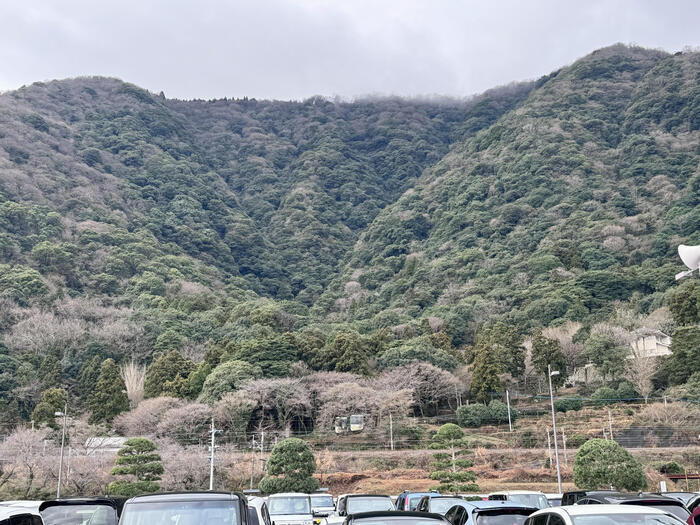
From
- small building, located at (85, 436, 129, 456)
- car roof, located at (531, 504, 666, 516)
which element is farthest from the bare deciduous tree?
car roof, located at (531, 504, 666, 516)

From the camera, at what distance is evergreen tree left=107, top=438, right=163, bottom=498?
119 feet

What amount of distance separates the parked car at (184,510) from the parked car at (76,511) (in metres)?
3.10

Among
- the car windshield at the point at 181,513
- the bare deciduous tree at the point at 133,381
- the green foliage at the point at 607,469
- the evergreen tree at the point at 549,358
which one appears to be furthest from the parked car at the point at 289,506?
the bare deciduous tree at the point at 133,381

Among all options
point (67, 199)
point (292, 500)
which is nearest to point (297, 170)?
point (67, 199)

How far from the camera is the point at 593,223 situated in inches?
3610

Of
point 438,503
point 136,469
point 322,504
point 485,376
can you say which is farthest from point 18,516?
point 485,376

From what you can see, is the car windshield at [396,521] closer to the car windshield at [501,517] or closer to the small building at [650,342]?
the car windshield at [501,517]

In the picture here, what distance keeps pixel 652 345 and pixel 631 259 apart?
24.6 m

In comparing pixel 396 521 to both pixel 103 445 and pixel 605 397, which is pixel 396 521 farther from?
pixel 605 397

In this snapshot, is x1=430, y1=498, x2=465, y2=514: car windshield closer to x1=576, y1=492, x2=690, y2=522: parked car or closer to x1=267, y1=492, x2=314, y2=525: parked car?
x1=267, y1=492, x2=314, y2=525: parked car

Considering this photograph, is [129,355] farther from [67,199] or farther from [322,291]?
[322,291]

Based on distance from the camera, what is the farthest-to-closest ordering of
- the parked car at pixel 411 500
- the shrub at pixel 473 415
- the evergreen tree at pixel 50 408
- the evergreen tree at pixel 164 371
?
1. the evergreen tree at pixel 164 371
2. the shrub at pixel 473 415
3. the evergreen tree at pixel 50 408
4. the parked car at pixel 411 500

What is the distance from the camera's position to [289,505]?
1720 centimetres

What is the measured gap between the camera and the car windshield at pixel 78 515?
9.51 meters
